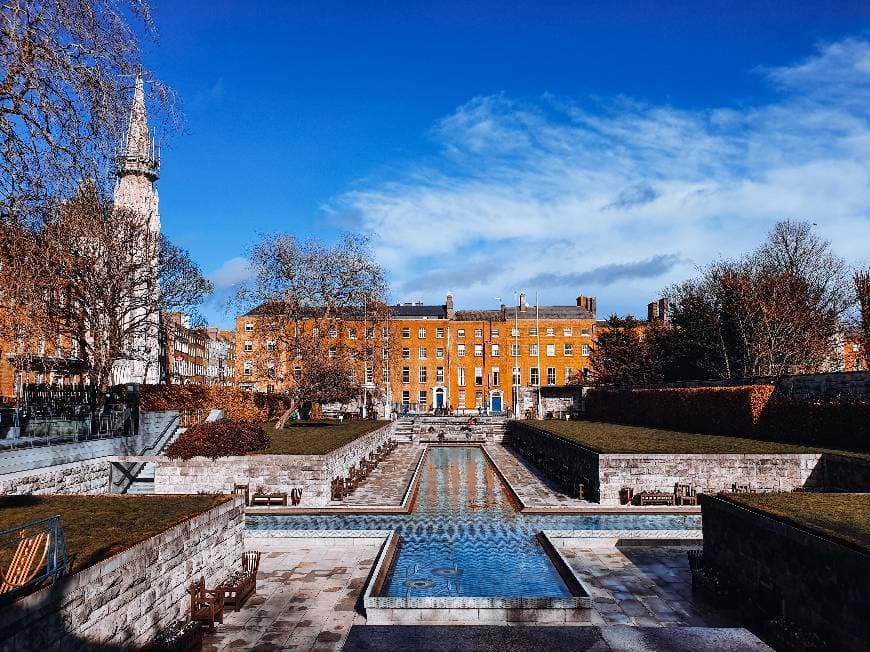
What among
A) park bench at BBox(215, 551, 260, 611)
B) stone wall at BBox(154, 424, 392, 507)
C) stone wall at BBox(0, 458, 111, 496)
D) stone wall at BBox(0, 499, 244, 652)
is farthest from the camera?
stone wall at BBox(154, 424, 392, 507)

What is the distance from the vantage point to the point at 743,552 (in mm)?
10578

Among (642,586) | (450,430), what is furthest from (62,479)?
(450,430)

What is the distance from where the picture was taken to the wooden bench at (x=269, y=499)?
64.7ft

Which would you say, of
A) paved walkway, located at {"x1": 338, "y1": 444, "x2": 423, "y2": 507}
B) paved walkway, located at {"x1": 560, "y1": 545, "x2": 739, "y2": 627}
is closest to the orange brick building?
paved walkway, located at {"x1": 338, "y1": 444, "x2": 423, "y2": 507}

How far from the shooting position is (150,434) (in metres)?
25.1

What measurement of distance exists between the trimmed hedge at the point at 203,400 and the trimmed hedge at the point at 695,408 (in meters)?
22.7

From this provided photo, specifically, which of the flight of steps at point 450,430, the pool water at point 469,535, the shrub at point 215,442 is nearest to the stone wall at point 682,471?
the pool water at point 469,535

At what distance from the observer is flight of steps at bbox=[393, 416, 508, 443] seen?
4647cm

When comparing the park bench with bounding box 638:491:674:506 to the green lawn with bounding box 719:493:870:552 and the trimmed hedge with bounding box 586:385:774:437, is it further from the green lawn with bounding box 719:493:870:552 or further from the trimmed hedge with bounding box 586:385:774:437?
the trimmed hedge with bounding box 586:385:774:437

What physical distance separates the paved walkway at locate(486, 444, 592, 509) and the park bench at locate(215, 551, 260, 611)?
9.92 metres

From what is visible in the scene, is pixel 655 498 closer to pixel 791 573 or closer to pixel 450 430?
pixel 791 573

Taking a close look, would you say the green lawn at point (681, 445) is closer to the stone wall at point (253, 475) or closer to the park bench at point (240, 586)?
the stone wall at point (253, 475)

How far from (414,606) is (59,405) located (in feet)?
61.6

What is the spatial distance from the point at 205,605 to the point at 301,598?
1.97 m
